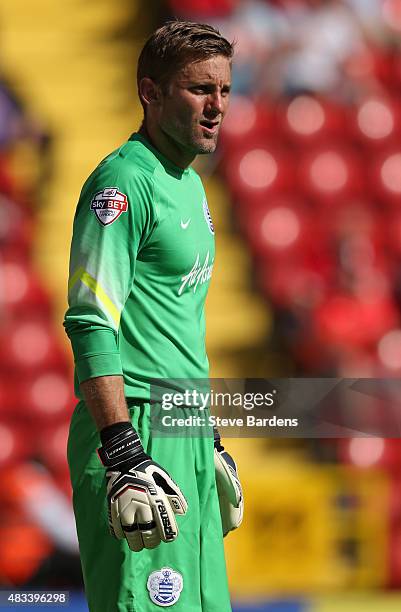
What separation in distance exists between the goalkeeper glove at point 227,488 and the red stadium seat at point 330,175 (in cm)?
215

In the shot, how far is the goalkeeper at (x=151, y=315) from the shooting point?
1812 millimetres

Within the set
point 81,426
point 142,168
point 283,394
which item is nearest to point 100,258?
point 142,168

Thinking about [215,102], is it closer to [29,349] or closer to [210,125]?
[210,125]

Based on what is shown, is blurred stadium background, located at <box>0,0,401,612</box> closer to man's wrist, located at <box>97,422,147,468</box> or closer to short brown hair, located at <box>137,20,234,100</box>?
short brown hair, located at <box>137,20,234,100</box>

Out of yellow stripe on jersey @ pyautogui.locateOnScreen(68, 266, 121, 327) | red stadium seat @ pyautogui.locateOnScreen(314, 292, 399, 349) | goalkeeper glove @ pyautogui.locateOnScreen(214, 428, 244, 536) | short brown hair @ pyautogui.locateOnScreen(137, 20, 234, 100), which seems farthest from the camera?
red stadium seat @ pyautogui.locateOnScreen(314, 292, 399, 349)

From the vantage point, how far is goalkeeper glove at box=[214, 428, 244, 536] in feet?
7.08

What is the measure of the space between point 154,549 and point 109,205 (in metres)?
0.58

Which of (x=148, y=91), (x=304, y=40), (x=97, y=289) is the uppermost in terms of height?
(x=304, y=40)

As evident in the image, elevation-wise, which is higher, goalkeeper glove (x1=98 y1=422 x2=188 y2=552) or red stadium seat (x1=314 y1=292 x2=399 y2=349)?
red stadium seat (x1=314 y1=292 x2=399 y2=349)

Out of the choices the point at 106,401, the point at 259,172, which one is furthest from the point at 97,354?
the point at 259,172

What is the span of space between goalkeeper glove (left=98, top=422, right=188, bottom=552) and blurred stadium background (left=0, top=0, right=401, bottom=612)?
2.22 metres

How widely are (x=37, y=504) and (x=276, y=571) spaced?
868mm

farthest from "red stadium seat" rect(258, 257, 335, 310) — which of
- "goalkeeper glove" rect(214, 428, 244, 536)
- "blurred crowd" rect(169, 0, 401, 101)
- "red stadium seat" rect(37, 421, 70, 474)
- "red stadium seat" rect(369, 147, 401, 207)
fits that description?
"goalkeeper glove" rect(214, 428, 244, 536)

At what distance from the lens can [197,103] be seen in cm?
196
